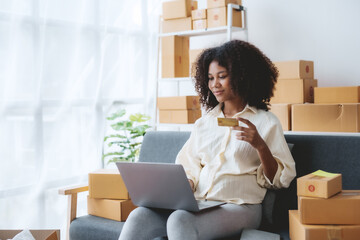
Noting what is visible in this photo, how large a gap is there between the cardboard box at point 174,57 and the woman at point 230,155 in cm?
138

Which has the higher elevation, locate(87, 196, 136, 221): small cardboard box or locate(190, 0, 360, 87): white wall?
locate(190, 0, 360, 87): white wall

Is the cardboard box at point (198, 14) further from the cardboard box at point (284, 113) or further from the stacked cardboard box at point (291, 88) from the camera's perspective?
the cardboard box at point (284, 113)

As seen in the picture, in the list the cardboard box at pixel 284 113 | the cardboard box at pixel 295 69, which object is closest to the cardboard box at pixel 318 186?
the cardboard box at pixel 284 113

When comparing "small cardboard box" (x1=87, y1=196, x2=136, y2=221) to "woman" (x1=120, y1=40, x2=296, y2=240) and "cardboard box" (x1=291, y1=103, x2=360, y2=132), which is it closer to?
"woman" (x1=120, y1=40, x2=296, y2=240)

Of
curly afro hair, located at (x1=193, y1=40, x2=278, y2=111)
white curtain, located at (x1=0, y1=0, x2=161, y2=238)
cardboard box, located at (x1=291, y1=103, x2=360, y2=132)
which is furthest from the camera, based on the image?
white curtain, located at (x1=0, y1=0, x2=161, y2=238)

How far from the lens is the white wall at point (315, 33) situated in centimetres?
348

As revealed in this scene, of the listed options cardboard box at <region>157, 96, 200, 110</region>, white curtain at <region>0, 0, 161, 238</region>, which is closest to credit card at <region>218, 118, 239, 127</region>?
white curtain at <region>0, 0, 161, 238</region>

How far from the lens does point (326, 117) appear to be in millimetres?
2895

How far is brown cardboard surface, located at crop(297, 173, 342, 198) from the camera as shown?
1741 mm

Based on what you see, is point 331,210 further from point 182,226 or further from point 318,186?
point 182,226

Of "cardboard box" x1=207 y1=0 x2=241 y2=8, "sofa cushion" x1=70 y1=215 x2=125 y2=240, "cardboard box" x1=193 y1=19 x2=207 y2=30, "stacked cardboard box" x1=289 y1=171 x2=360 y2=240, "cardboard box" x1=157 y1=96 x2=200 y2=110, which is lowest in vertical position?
"sofa cushion" x1=70 y1=215 x2=125 y2=240

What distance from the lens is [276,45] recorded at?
3.85m

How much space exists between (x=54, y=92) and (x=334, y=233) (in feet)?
7.18

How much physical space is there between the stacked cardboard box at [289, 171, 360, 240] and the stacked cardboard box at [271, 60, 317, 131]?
1352mm
